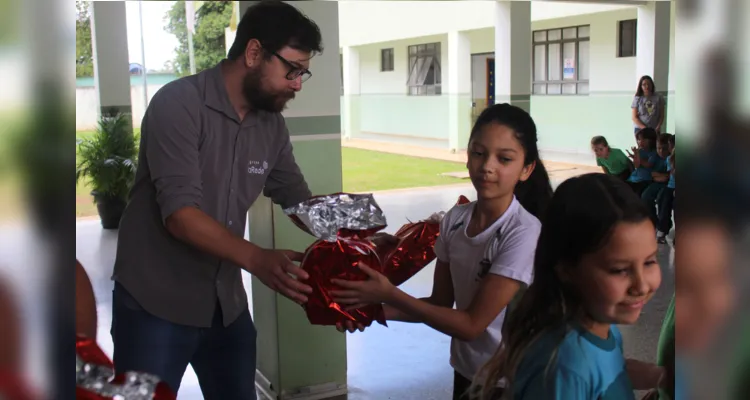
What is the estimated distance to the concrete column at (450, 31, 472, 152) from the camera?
13.9 metres

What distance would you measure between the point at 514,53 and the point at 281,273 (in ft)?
20.7

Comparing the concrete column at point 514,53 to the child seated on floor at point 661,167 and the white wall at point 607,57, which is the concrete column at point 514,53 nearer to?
the child seated on floor at point 661,167

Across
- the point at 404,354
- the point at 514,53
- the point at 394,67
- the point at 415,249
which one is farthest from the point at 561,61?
the point at 415,249

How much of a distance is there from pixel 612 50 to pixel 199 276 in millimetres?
10141

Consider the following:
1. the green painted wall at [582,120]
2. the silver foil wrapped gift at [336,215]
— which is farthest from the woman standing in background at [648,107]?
the silver foil wrapped gift at [336,215]

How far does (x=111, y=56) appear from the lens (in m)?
3.33

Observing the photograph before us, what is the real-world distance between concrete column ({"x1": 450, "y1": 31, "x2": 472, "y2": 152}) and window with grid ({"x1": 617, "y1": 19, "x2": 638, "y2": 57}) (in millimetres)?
3773

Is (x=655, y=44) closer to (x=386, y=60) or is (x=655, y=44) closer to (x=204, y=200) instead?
(x=204, y=200)

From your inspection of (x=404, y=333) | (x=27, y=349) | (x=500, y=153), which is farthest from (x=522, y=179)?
(x=404, y=333)

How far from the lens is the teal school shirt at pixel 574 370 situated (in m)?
0.99

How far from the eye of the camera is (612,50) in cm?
1077

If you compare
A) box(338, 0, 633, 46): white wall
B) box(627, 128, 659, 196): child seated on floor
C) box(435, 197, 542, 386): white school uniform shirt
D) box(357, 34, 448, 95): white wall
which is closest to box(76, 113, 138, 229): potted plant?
box(435, 197, 542, 386): white school uniform shirt

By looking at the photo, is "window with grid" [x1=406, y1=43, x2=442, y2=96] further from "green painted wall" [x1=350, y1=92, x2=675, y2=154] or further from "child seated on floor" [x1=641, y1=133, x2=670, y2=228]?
"child seated on floor" [x1=641, y1=133, x2=670, y2=228]

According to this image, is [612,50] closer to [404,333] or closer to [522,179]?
[404,333]
